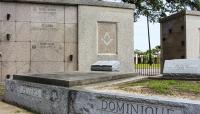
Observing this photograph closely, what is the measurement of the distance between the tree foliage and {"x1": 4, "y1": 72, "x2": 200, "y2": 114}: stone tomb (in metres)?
17.2

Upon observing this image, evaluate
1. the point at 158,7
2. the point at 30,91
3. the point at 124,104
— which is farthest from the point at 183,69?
the point at 158,7

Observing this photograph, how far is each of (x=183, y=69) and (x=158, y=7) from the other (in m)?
17.8

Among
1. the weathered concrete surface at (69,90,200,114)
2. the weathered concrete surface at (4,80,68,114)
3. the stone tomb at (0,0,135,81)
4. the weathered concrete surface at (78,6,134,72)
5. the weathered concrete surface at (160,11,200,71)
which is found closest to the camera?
the weathered concrete surface at (69,90,200,114)

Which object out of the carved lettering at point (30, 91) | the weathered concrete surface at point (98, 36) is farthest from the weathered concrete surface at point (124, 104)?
the weathered concrete surface at point (98, 36)

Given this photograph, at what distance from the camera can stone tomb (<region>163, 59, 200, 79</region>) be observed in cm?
729

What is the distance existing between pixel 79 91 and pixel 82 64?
696 centimetres

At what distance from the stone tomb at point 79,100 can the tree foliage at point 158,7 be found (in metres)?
17.2

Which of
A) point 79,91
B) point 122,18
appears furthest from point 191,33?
point 79,91

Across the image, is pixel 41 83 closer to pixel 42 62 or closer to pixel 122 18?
pixel 42 62

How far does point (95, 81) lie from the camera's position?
707 cm

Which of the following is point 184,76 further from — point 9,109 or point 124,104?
point 9,109

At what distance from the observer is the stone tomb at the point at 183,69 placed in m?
7.29

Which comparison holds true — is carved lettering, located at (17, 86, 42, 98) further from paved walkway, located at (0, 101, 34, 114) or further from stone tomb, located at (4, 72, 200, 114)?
paved walkway, located at (0, 101, 34, 114)

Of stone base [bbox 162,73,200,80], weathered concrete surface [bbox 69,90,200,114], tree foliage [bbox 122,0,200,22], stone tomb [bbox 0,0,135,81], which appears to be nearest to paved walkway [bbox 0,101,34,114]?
weathered concrete surface [bbox 69,90,200,114]
